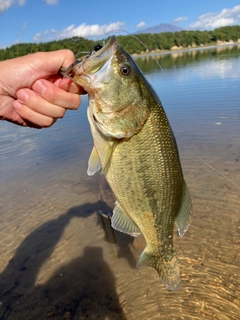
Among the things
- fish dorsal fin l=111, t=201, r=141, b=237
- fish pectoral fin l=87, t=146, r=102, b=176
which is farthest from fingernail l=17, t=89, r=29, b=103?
fish dorsal fin l=111, t=201, r=141, b=237

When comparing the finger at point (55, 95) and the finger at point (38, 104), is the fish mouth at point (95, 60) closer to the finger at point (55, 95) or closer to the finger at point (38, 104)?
the finger at point (55, 95)

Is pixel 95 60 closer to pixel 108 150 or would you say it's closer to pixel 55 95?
pixel 55 95

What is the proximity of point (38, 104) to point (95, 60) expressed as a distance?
2.24 feet

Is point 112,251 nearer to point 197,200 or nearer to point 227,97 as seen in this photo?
point 197,200

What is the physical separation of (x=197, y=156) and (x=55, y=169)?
444 cm

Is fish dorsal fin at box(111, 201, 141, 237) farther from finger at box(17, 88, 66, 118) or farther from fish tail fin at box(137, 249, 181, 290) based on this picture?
finger at box(17, 88, 66, 118)

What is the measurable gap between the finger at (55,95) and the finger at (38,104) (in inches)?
1.3

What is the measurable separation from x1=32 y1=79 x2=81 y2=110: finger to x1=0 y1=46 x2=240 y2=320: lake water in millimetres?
1967

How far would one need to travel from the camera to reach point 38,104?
2.74 m

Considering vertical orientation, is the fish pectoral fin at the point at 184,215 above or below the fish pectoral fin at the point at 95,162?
below

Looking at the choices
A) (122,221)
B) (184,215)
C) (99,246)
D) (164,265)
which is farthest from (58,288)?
(184,215)

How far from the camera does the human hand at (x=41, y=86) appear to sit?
2.69 meters

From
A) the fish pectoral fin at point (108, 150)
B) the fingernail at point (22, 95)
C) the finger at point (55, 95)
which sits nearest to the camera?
the fish pectoral fin at point (108, 150)

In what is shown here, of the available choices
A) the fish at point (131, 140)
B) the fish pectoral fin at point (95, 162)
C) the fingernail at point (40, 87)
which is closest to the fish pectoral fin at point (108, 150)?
the fish at point (131, 140)
